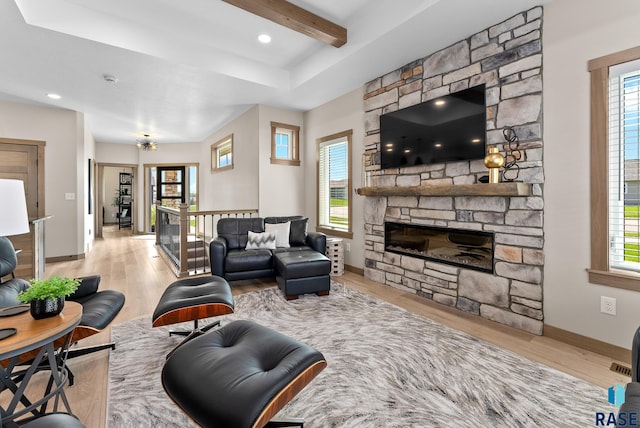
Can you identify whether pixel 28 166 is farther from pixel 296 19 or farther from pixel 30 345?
pixel 30 345

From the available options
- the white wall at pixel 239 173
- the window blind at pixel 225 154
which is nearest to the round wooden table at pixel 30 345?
the white wall at pixel 239 173

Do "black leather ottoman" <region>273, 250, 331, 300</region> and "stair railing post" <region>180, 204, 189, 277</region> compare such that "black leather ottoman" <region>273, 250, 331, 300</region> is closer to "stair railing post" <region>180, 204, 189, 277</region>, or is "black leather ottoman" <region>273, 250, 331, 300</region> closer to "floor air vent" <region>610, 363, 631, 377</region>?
"stair railing post" <region>180, 204, 189, 277</region>

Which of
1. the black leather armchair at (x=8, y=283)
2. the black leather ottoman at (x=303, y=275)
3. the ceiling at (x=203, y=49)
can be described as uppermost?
the ceiling at (x=203, y=49)

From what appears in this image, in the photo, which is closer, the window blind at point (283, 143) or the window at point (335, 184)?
the window at point (335, 184)

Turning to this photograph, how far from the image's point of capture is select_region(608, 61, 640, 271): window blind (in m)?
2.17

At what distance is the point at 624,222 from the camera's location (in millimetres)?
2223

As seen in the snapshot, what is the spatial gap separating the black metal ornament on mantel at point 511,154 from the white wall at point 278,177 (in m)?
3.56

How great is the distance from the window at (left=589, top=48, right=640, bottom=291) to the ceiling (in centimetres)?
96

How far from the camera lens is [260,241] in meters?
4.22

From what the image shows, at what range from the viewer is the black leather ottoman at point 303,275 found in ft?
11.3

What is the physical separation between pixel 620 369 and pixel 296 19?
3.99 meters

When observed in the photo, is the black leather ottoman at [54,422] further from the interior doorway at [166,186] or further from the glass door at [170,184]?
the glass door at [170,184]

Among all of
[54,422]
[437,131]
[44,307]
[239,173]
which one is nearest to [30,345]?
[44,307]

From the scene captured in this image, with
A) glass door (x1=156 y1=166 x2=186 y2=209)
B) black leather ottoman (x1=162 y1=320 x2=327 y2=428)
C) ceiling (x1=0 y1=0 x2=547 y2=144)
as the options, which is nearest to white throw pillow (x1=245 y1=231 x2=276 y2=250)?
ceiling (x1=0 y1=0 x2=547 y2=144)
